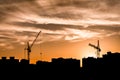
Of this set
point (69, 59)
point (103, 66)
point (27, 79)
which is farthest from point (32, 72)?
point (103, 66)

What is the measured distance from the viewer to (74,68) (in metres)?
186

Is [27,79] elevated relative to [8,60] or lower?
lower

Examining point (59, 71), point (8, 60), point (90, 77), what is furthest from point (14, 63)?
point (90, 77)

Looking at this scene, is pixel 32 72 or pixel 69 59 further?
pixel 69 59

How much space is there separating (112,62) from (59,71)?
3138cm

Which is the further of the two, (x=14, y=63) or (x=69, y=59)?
(x=69, y=59)

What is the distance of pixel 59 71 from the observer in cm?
17925

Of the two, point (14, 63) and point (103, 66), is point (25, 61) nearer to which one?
point (14, 63)

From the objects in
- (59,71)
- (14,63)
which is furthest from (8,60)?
(59,71)

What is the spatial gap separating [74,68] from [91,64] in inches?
642

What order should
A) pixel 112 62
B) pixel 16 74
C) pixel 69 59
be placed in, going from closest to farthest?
pixel 16 74 → pixel 112 62 → pixel 69 59

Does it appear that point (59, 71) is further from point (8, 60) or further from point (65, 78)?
point (8, 60)

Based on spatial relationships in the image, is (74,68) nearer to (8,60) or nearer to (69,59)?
(69,59)

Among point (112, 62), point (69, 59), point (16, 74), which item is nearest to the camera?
point (16, 74)
